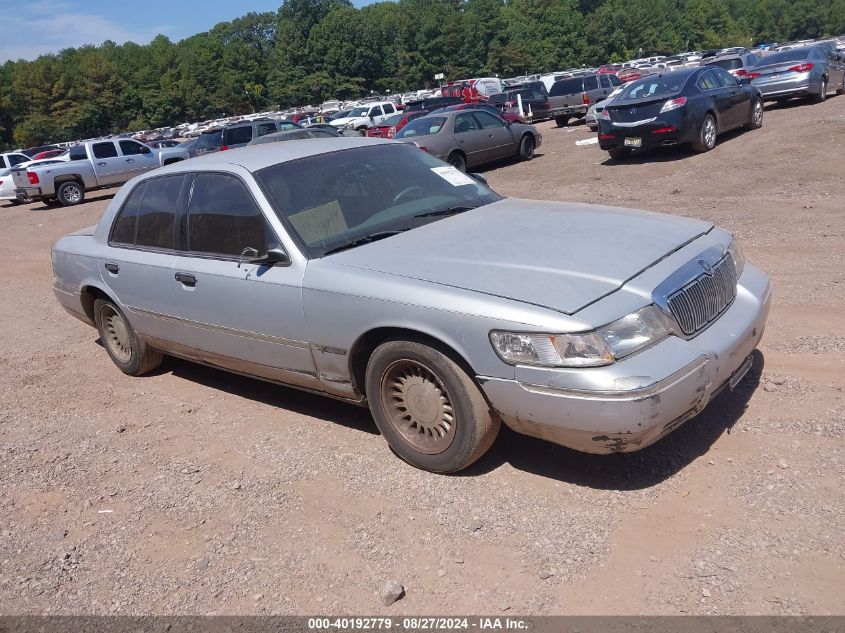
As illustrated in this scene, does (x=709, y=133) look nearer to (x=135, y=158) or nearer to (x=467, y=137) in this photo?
(x=467, y=137)

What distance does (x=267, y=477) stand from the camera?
4441mm

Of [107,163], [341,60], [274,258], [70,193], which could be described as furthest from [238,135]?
[341,60]

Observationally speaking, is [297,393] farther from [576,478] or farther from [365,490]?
[576,478]

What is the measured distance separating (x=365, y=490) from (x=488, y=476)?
0.64 metres

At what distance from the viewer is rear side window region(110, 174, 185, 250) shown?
5.37 m

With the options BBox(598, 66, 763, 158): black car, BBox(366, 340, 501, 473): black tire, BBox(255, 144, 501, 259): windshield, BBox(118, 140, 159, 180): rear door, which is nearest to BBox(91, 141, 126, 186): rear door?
BBox(118, 140, 159, 180): rear door

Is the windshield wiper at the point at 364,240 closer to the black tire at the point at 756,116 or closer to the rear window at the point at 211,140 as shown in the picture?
the black tire at the point at 756,116

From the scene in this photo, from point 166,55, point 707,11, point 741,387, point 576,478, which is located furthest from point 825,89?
point 707,11

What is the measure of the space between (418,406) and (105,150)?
22486mm

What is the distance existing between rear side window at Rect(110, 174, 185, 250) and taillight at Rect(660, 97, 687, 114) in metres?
11.0

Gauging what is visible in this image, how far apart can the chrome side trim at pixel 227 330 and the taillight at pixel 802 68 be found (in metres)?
18.8

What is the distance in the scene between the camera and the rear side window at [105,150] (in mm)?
23564

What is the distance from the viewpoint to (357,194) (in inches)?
190

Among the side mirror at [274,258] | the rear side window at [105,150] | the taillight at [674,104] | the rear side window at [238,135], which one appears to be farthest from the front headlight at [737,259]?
the rear side window at [105,150]
